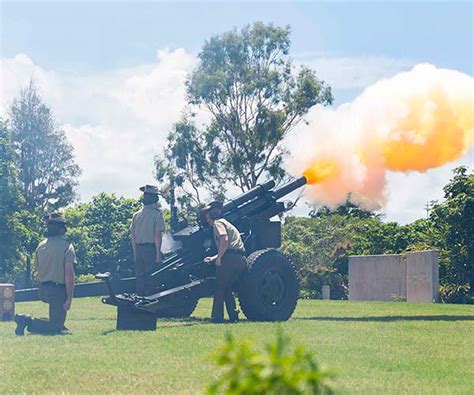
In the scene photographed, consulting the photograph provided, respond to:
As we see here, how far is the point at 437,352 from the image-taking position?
10883mm

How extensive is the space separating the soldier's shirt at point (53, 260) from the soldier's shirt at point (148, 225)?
2.41 metres

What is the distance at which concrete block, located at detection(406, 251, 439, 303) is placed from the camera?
3038 centimetres

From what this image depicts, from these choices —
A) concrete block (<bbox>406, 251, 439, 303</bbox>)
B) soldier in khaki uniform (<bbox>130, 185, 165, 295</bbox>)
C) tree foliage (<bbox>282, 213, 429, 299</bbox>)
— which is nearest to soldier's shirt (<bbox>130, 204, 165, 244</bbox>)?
soldier in khaki uniform (<bbox>130, 185, 165, 295</bbox>)

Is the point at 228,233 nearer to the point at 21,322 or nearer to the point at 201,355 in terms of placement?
the point at 21,322

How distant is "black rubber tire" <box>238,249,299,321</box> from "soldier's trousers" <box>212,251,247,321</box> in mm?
211

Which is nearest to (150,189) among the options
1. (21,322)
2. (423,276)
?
(21,322)

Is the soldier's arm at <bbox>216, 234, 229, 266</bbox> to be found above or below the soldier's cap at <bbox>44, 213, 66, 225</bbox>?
below

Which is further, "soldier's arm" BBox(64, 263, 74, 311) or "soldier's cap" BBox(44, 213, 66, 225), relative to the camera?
"soldier's cap" BBox(44, 213, 66, 225)

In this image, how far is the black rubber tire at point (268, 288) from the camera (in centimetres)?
1538

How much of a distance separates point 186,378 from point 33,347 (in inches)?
131

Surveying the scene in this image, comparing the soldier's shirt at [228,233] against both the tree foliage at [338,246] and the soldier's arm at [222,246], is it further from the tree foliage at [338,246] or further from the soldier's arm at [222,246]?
the tree foliage at [338,246]

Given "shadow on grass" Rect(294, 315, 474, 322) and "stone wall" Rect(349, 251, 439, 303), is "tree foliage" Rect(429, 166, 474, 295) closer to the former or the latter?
"stone wall" Rect(349, 251, 439, 303)

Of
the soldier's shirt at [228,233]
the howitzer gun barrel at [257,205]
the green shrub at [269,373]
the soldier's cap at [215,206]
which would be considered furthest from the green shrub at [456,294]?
the green shrub at [269,373]

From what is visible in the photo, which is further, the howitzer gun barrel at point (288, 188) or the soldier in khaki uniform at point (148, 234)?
the howitzer gun barrel at point (288, 188)
